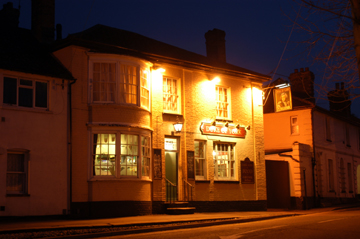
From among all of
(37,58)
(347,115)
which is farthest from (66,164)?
(347,115)

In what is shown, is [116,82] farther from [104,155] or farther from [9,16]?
[9,16]

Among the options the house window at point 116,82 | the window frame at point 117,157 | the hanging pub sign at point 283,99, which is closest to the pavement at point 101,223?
the window frame at point 117,157

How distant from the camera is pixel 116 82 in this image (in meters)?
19.2

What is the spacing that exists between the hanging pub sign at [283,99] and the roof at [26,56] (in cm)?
1160

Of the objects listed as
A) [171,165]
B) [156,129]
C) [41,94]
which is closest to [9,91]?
[41,94]

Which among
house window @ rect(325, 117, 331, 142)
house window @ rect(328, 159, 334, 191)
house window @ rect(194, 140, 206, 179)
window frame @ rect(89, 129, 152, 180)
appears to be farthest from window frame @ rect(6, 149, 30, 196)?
house window @ rect(328, 159, 334, 191)

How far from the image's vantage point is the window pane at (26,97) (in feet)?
57.6

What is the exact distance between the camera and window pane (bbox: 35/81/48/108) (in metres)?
18.0

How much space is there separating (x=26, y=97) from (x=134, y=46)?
554cm

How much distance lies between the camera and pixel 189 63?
870 inches

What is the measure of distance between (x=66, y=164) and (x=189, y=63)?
24.9 feet

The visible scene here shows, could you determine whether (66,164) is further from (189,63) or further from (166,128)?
(189,63)

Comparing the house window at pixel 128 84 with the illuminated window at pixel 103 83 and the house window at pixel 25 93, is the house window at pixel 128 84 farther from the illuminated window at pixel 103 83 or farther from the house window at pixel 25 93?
the house window at pixel 25 93

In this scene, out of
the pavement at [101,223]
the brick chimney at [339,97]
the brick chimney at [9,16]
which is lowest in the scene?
the pavement at [101,223]
